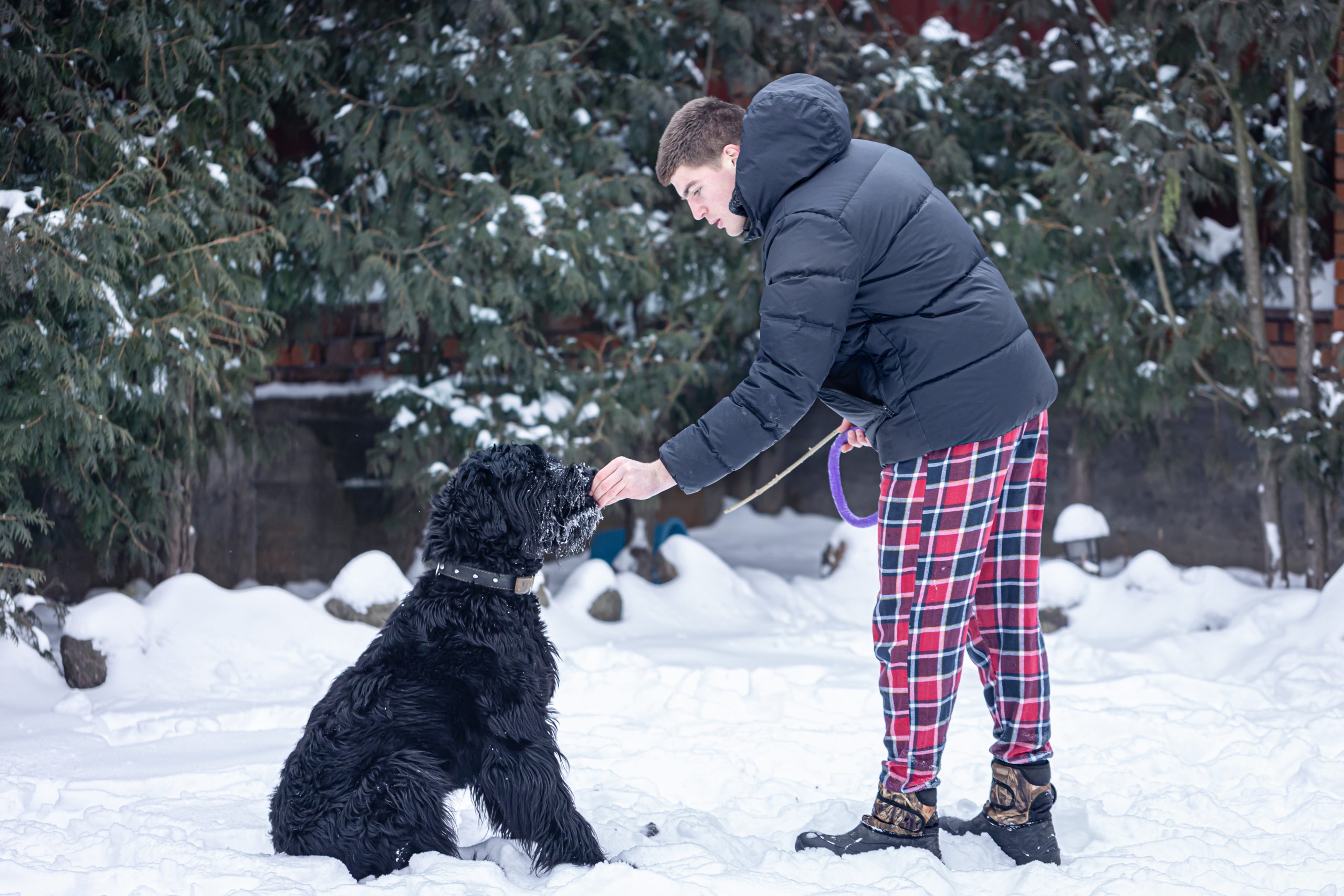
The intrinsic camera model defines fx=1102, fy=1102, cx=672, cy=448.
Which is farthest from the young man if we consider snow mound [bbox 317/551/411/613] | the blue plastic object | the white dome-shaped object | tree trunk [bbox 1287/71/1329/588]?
the blue plastic object

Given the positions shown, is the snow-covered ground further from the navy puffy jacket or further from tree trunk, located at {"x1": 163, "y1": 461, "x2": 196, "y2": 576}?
the navy puffy jacket

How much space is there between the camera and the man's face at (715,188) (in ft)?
7.43

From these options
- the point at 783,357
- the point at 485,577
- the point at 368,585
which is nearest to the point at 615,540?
the point at 368,585

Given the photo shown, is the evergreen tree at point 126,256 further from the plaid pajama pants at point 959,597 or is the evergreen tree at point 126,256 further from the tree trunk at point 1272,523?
the tree trunk at point 1272,523

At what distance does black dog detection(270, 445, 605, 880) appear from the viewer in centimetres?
211

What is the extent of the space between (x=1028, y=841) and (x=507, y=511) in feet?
4.24

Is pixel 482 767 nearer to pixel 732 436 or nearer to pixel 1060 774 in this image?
pixel 732 436

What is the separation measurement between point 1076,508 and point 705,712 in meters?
2.44

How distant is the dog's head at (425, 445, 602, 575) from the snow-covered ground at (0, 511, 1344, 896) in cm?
60

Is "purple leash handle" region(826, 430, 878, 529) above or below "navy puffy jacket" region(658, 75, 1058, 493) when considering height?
below

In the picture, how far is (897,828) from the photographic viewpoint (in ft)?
7.55

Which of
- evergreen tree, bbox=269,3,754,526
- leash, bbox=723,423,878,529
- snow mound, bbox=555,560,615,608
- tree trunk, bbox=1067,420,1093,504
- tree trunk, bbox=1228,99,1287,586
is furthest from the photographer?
tree trunk, bbox=1067,420,1093,504

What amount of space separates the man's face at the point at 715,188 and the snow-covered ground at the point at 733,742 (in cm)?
133

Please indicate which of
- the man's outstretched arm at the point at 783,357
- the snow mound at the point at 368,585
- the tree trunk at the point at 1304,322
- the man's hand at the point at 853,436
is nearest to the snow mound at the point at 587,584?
the snow mound at the point at 368,585
